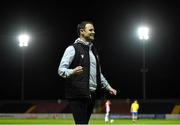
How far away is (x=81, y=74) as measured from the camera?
22.6 feet

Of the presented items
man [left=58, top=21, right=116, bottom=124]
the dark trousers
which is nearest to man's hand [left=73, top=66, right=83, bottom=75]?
man [left=58, top=21, right=116, bottom=124]

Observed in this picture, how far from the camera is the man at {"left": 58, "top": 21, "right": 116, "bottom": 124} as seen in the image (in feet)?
22.6

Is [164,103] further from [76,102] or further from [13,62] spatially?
[76,102]

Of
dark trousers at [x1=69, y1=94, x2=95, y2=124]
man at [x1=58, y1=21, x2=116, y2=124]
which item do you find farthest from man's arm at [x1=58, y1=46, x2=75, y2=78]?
dark trousers at [x1=69, y1=94, x2=95, y2=124]

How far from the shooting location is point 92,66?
7160 millimetres

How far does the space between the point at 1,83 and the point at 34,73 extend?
4.83 meters

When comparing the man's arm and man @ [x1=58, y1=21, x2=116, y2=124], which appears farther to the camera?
man @ [x1=58, y1=21, x2=116, y2=124]

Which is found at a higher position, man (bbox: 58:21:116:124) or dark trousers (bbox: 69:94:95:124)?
man (bbox: 58:21:116:124)

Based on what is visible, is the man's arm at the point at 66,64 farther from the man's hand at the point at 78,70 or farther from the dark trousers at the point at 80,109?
the dark trousers at the point at 80,109

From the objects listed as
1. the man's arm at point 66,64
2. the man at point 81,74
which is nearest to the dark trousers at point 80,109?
the man at point 81,74

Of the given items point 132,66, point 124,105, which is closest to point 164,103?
point 124,105

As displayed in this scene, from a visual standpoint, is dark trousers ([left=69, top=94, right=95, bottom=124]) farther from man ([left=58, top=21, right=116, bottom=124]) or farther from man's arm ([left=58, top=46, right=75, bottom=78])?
man's arm ([left=58, top=46, right=75, bottom=78])

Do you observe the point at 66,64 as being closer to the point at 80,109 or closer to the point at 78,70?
the point at 78,70

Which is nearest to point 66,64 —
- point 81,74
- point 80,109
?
point 81,74
